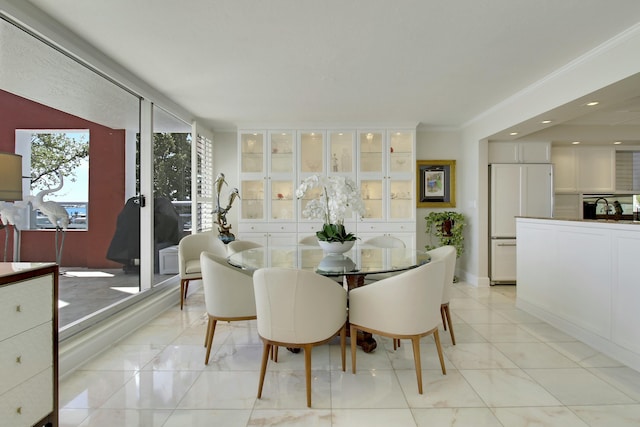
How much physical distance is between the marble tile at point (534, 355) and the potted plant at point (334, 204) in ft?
5.06

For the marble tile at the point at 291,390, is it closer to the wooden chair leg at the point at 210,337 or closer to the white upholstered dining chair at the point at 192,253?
the wooden chair leg at the point at 210,337

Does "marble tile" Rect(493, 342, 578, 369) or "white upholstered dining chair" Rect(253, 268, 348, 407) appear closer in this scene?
"white upholstered dining chair" Rect(253, 268, 348, 407)

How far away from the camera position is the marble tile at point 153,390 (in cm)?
191

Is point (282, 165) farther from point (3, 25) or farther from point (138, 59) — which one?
point (3, 25)

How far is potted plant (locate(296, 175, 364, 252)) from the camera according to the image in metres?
2.62

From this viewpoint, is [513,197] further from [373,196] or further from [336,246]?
[336,246]

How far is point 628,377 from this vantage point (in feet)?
7.24

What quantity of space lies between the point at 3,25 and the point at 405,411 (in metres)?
3.40

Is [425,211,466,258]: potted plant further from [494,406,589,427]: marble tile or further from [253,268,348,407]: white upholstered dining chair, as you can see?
[253,268,348,407]: white upholstered dining chair

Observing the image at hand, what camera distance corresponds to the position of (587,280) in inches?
109

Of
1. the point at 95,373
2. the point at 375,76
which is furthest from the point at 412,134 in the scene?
the point at 95,373

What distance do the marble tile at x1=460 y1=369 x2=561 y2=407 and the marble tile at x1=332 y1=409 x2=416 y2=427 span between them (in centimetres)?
54

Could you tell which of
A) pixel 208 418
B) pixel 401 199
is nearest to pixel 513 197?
pixel 401 199

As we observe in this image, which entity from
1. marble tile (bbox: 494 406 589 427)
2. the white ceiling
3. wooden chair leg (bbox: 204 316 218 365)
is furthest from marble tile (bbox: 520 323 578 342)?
wooden chair leg (bbox: 204 316 218 365)
